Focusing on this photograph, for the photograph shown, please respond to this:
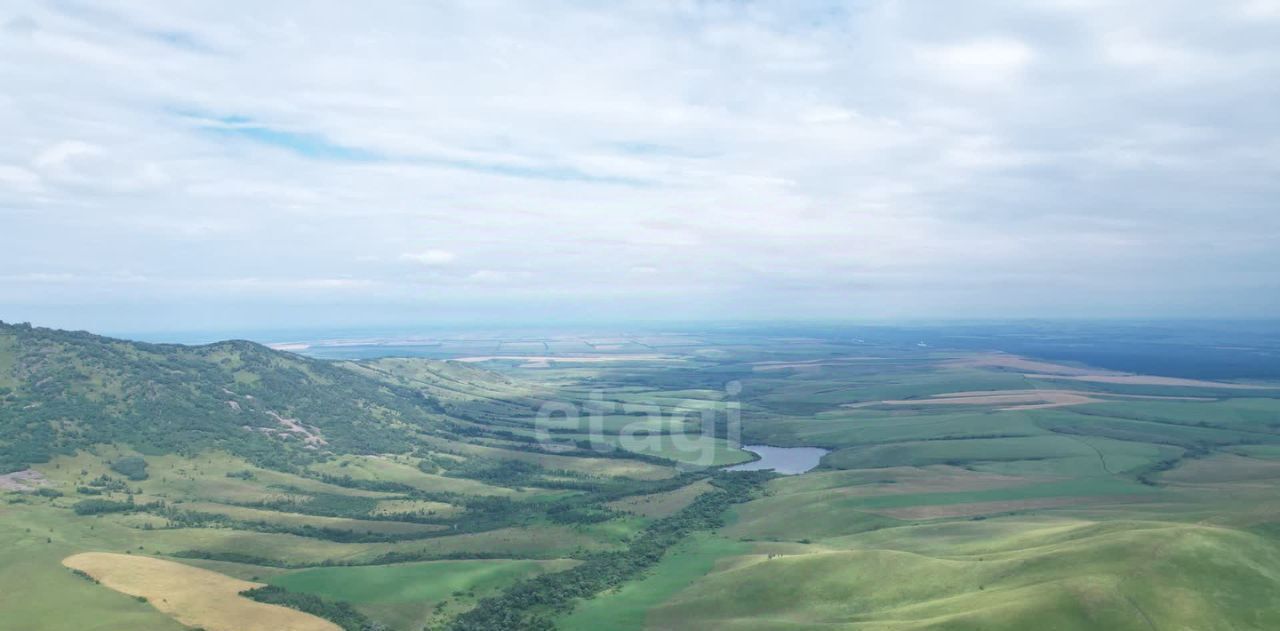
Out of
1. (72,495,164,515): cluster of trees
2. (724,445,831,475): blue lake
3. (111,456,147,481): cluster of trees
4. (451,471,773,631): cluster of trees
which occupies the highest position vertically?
(111,456,147,481): cluster of trees

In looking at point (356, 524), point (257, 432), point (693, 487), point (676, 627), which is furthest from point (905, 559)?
point (257, 432)

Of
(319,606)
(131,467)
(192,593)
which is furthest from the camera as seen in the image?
(131,467)

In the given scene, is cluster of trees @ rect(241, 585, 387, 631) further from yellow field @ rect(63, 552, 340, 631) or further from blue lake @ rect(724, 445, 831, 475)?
blue lake @ rect(724, 445, 831, 475)

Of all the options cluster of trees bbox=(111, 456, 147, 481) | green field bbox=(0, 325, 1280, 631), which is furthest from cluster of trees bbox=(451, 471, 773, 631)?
cluster of trees bbox=(111, 456, 147, 481)

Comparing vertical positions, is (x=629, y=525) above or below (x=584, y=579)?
below

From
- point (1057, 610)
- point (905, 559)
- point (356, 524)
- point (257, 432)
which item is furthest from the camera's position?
point (257, 432)

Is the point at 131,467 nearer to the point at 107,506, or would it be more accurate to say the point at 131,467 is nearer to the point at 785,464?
the point at 107,506

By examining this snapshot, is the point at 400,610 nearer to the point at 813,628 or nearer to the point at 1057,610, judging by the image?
the point at 813,628

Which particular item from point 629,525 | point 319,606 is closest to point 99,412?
point 319,606
